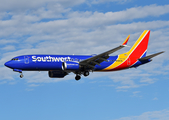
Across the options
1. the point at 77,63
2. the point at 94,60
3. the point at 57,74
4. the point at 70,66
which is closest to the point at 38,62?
the point at 70,66

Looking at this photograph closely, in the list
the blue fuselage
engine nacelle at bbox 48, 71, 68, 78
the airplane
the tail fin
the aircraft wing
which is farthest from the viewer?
the tail fin

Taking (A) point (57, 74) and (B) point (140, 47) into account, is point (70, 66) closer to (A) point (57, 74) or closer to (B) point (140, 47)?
(A) point (57, 74)

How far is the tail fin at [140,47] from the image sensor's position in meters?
66.8

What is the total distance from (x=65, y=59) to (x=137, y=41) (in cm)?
1821

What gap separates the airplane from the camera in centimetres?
5766

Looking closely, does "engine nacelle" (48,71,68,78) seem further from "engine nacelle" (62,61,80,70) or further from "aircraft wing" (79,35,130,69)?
"aircraft wing" (79,35,130,69)

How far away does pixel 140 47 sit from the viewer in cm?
6856

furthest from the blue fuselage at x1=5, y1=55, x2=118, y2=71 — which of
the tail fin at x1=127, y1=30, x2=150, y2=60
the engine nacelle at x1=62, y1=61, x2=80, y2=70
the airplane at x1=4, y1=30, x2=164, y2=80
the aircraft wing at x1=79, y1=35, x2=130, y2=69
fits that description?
the tail fin at x1=127, y1=30, x2=150, y2=60

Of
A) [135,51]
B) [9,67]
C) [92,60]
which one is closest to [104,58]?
[92,60]

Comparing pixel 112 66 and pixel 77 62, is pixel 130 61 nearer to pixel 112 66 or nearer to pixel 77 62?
pixel 112 66

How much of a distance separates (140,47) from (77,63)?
16.6m

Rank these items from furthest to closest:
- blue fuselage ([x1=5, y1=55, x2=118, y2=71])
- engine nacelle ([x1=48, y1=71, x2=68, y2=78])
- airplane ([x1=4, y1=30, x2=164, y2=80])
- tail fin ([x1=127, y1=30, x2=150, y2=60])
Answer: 1. tail fin ([x1=127, y1=30, x2=150, y2=60])
2. engine nacelle ([x1=48, y1=71, x2=68, y2=78])
3. airplane ([x1=4, y1=30, x2=164, y2=80])
4. blue fuselage ([x1=5, y1=55, x2=118, y2=71])

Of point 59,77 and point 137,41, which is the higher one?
point 137,41

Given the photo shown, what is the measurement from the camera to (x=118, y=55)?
65.3 metres
